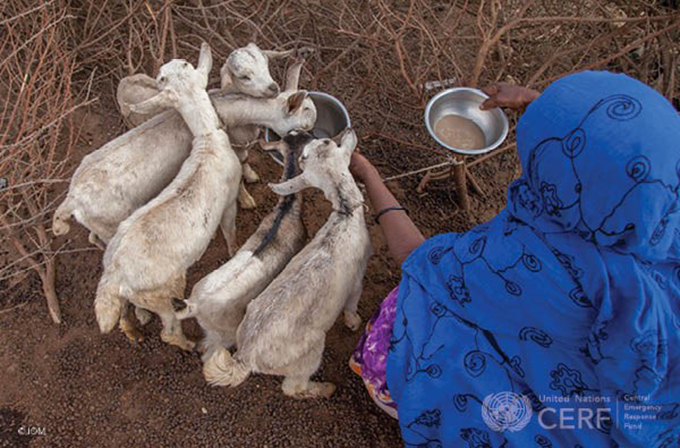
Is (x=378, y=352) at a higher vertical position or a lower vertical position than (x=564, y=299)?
lower

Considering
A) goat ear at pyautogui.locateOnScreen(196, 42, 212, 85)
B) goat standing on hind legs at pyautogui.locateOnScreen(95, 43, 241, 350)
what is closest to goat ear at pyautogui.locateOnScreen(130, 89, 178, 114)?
goat standing on hind legs at pyautogui.locateOnScreen(95, 43, 241, 350)

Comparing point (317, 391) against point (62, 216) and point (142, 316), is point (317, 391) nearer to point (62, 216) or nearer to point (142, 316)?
point (142, 316)

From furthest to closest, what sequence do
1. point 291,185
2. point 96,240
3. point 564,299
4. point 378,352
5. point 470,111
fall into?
point 96,240 < point 470,111 < point 291,185 < point 378,352 < point 564,299

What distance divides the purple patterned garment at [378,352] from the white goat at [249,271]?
Answer: 0.77 metres

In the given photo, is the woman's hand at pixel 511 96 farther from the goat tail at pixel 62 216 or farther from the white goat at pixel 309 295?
the goat tail at pixel 62 216

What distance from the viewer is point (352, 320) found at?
357cm

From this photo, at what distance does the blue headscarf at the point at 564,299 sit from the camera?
1.47 m

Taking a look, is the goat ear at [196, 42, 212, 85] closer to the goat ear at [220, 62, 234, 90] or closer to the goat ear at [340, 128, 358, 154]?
the goat ear at [220, 62, 234, 90]

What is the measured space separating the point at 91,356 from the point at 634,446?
335 centimetres

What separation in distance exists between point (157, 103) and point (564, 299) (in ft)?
9.25

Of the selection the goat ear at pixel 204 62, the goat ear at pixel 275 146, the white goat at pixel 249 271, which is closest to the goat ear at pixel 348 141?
the white goat at pixel 249 271

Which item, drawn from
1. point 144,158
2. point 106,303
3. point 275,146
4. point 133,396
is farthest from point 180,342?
point 275,146

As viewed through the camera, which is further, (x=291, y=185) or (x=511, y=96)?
(x=291, y=185)

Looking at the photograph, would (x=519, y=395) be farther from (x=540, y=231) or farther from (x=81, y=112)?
(x=81, y=112)
